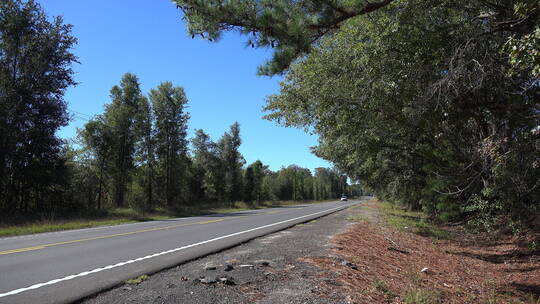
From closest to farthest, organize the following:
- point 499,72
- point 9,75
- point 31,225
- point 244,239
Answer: point 499,72 < point 244,239 < point 31,225 < point 9,75

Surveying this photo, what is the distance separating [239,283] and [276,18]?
4075 mm

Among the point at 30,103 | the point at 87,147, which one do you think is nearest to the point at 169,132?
the point at 87,147

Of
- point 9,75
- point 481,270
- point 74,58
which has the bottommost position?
point 481,270

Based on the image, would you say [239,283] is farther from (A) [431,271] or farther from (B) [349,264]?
(A) [431,271]

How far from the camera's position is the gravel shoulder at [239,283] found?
4.67 metres

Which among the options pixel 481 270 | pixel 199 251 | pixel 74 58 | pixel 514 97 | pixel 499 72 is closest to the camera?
pixel 499 72

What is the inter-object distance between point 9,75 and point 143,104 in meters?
18.3

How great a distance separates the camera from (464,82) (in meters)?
6.30

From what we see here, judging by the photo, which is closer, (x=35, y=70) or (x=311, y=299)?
(x=311, y=299)

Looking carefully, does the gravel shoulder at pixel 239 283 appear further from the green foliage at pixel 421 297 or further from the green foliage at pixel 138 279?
the green foliage at pixel 421 297

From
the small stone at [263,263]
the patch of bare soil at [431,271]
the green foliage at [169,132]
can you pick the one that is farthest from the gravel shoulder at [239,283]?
the green foliage at [169,132]

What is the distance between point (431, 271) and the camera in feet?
26.2

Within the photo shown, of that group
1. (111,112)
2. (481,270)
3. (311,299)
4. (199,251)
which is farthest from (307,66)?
(111,112)

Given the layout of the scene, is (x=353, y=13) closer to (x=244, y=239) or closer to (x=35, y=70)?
(x=244, y=239)
